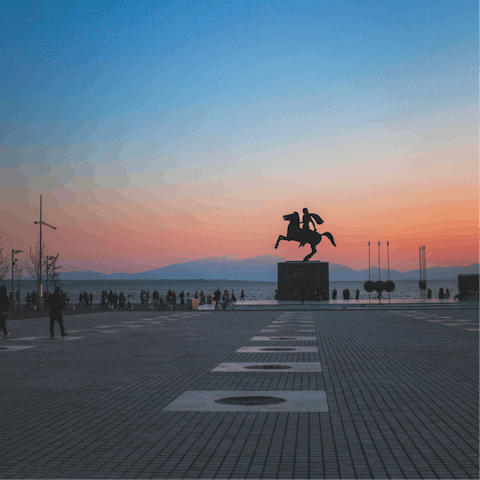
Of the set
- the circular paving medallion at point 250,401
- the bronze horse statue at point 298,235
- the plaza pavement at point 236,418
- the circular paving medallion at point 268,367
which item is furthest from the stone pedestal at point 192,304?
the circular paving medallion at point 250,401

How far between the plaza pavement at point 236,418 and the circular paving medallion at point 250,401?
0.20 m

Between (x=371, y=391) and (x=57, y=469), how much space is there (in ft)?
16.0

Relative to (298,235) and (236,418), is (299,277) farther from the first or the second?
(236,418)

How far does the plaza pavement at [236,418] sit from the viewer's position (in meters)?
→ 5.02

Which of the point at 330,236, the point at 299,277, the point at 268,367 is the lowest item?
the point at 268,367

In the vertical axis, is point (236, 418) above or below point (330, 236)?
below

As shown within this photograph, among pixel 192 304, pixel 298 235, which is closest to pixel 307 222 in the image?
pixel 298 235

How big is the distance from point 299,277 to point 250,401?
41663mm

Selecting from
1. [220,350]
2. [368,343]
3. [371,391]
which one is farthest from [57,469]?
[368,343]

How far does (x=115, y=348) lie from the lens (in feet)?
48.1

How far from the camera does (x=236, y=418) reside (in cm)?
679

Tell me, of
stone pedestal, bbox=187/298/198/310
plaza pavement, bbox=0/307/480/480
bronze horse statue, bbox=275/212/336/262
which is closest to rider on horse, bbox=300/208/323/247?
bronze horse statue, bbox=275/212/336/262

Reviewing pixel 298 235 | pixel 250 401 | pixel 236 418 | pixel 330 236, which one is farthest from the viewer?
pixel 330 236

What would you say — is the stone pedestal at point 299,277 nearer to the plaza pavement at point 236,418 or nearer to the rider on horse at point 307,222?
the rider on horse at point 307,222
